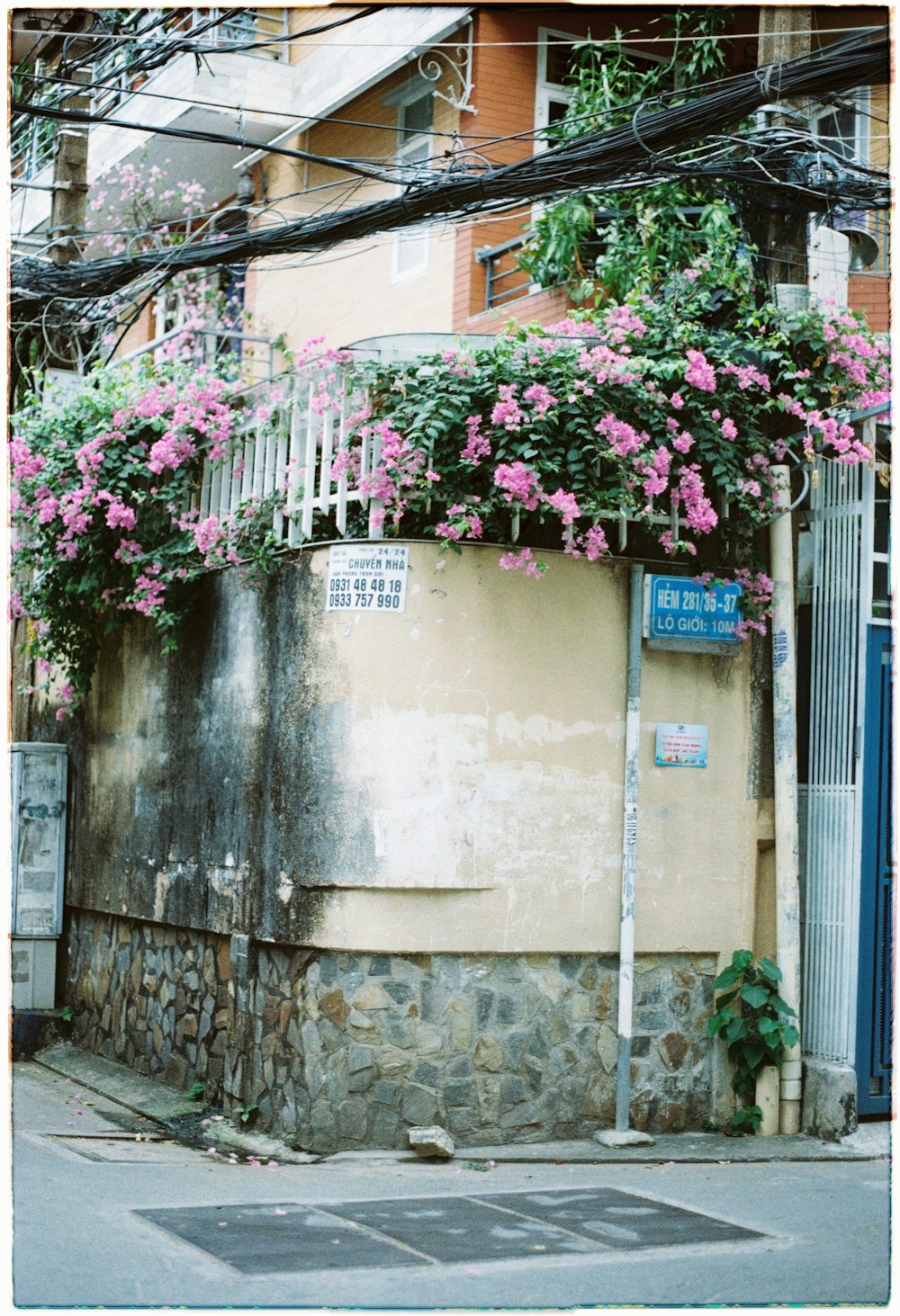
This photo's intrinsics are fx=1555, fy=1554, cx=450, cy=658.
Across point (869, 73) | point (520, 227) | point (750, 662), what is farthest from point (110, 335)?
point (869, 73)

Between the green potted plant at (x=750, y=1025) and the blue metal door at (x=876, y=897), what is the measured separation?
48cm

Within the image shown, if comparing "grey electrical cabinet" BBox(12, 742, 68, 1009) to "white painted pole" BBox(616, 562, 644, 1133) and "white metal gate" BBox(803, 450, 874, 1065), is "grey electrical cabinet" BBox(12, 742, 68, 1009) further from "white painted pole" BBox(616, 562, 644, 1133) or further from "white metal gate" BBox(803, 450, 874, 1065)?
"white metal gate" BBox(803, 450, 874, 1065)

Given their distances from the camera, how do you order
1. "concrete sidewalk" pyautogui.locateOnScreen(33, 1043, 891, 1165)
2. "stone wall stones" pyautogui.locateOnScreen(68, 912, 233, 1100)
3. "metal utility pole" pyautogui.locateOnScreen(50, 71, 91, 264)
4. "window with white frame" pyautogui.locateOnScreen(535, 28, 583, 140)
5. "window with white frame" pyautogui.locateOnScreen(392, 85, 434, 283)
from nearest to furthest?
"concrete sidewalk" pyautogui.locateOnScreen(33, 1043, 891, 1165) → "stone wall stones" pyautogui.locateOnScreen(68, 912, 233, 1100) → "metal utility pole" pyautogui.locateOnScreen(50, 71, 91, 264) → "window with white frame" pyautogui.locateOnScreen(535, 28, 583, 140) → "window with white frame" pyautogui.locateOnScreen(392, 85, 434, 283)

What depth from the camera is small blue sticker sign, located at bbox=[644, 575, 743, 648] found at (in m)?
8.59

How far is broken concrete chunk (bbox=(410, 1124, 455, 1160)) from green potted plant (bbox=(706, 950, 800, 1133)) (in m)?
1.69

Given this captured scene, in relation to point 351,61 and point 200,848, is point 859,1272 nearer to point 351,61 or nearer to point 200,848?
point 200,848

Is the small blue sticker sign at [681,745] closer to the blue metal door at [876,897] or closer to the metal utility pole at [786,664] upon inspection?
the metal utility pole at [786,664]

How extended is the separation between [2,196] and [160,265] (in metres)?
5.45

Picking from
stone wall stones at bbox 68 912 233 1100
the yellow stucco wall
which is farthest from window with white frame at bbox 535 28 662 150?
stone wall stones at bbox 68 912 233 1100

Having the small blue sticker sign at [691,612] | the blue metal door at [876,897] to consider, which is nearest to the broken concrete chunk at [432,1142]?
the blue metal door at [876,897]

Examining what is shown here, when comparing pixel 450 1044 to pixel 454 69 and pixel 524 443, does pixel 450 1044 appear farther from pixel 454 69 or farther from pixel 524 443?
pixel 454 69

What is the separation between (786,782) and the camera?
8.71m

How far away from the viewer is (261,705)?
877cm

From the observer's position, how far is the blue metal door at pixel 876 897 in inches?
340
